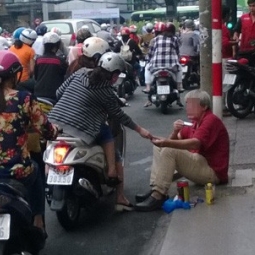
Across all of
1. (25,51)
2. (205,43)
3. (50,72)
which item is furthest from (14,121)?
(25,51)

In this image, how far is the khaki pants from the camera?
7570mm

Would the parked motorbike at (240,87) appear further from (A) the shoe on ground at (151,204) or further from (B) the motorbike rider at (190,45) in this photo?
(B) the motorbike rider at (190,45)

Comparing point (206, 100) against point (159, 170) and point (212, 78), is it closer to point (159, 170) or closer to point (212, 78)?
point (159, 170)

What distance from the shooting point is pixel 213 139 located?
25.2 feet

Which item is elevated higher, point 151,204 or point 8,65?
point 8,65

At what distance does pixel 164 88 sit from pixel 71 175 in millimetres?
7619

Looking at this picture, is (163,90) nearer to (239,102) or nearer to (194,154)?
(239,102)

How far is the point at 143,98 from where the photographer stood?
59.4 ft

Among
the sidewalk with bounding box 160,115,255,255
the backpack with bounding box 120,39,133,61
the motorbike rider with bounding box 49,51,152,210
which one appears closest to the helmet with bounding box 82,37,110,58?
the motorbike rider with bounding box 49,51,152,210

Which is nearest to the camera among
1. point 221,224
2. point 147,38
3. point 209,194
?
point 221,224

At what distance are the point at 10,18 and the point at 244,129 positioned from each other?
46077 millimetres

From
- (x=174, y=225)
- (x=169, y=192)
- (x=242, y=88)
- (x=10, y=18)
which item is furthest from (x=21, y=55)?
(x=10, y=18)

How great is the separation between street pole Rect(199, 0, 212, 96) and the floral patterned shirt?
4.15 metres

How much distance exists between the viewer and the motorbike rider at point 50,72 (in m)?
10.3
